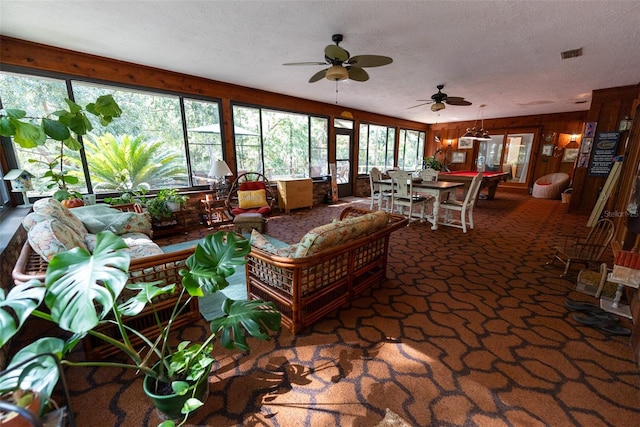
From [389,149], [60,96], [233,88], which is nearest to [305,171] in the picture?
[233,88]

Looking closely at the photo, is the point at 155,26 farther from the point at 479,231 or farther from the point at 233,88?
the point at 479,231

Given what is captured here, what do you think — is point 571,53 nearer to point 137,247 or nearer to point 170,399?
point 170,399

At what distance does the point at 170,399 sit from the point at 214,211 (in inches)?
134

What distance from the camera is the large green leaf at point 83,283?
82cm

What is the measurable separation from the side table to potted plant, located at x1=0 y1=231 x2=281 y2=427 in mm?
3059

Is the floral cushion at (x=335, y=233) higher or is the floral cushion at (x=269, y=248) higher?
the floral cushion at (x=335, y=233)

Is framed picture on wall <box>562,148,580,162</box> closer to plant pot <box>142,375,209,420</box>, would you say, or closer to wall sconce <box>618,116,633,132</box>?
wall sconce <box>618,116,633,132</box>

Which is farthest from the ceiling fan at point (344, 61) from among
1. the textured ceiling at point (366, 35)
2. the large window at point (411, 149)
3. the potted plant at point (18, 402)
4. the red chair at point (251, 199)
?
the large window at point (411, 149)

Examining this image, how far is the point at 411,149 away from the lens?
991 centimetres

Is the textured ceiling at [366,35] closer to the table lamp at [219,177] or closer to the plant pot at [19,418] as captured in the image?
the table lamp at [219,177]

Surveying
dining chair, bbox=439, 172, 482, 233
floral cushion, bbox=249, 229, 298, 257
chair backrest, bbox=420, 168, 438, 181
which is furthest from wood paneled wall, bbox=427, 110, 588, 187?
floral cushion, bbox=249, 229, 298, 257

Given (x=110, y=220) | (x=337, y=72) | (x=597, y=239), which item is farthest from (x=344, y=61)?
(x=597, y=239)

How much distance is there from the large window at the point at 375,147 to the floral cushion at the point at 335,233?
605 cm

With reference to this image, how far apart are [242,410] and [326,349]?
61cm
